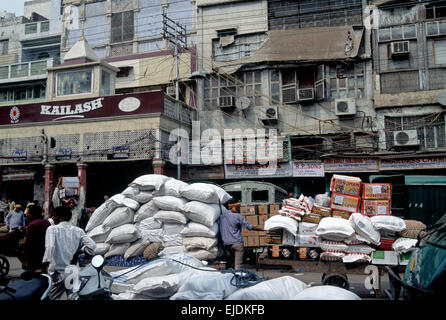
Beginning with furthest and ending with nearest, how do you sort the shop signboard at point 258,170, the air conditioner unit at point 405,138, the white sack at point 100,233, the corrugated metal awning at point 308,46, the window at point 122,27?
1. the window at point 122,27
2. the corrugated metal awning at point 308,46
3. the shop signboard at point 258,170
4. the air conditioner unit at point 405,138
5. the white sack at point 100,233

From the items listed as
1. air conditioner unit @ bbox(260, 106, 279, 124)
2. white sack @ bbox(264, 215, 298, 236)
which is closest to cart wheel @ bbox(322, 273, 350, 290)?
white sack @ bbox(264, 215, 298, 236)

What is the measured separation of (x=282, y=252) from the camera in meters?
7.09

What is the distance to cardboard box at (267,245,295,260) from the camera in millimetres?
7043

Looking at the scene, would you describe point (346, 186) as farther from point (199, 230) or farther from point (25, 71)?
point (25, 71)

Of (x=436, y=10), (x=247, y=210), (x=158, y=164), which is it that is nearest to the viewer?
(x=247, y=210)

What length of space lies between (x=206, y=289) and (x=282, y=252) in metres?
3.39

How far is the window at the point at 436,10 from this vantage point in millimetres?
17594

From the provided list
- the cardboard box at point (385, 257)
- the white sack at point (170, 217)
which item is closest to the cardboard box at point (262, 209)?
the white sack at point (170, 217)

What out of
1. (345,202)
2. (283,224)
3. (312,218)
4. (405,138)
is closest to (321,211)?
(312,218)

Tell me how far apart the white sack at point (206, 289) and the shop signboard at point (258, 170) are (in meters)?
14.0

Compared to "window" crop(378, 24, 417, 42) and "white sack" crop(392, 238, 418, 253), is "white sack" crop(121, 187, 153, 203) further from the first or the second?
"window" crop(378, 24, 417, 42)
